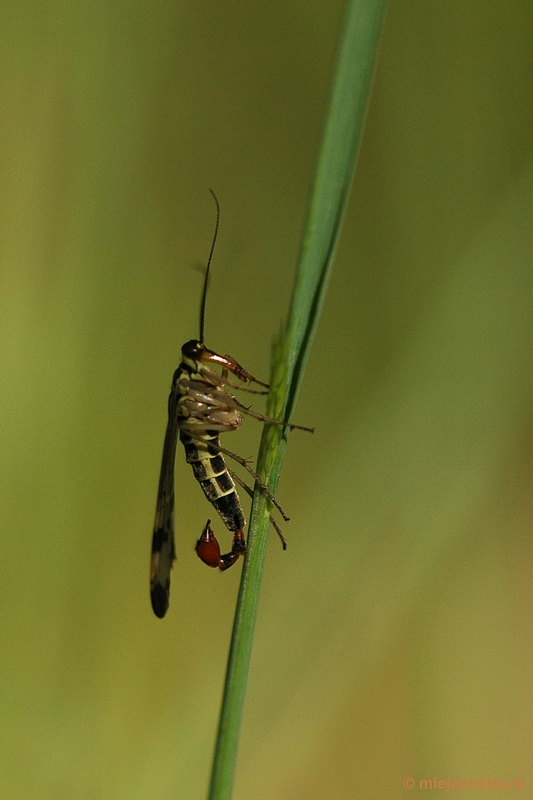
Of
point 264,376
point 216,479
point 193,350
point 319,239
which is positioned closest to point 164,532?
point 216,479

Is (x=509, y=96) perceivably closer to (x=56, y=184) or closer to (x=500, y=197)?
(x=500, y=197)

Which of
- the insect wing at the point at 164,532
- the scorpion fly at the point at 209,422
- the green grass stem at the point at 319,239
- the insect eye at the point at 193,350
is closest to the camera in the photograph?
the green grass stem at the point at 319,239

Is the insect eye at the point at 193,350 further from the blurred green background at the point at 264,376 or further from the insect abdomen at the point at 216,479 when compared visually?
the blurred green background at the point at 264,376

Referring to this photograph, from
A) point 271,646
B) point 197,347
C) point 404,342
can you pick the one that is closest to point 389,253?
point 404,342

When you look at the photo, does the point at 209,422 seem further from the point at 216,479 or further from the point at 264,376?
the point at 264,376

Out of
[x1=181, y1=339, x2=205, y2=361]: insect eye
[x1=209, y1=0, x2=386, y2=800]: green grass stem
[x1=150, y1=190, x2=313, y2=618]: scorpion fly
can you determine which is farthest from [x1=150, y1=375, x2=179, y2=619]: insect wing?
[x1=209, y1=0, x2=386, y2=800]: green grass stem

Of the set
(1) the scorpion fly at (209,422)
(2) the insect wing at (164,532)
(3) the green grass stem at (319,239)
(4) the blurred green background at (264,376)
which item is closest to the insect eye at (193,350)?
(1) the scorpion fly at (209,422)
